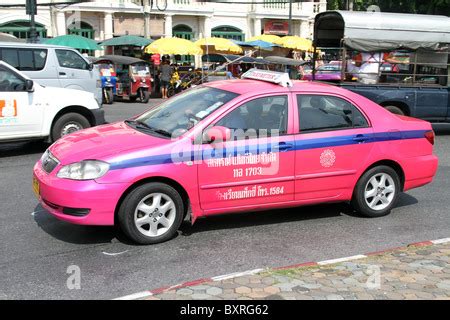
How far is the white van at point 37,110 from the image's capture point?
28.0ft

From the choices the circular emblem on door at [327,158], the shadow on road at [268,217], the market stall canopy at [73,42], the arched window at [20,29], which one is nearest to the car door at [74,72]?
the shadow on road at [268,217]

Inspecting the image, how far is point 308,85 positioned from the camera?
580cm

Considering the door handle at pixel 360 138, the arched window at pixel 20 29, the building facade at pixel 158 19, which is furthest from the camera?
the building facade at pixel 158 19

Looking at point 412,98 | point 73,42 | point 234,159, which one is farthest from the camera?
point 73,42

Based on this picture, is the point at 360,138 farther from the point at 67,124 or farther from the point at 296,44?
the point at 296,44

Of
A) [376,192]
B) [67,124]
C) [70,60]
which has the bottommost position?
[376,192]

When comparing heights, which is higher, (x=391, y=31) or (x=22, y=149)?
(x=391, y=31)

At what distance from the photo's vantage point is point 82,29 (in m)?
34.2

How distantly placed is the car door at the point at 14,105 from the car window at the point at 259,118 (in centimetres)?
491

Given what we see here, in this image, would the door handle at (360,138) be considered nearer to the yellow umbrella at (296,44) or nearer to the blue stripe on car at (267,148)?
Answer: the blue stripe on car at (267,148)

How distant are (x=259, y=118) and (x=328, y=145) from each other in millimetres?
828

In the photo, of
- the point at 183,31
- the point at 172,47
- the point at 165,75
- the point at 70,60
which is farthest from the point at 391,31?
the point at 183,31

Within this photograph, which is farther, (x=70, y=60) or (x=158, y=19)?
(x=158, y=19)

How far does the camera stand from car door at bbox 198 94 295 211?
5012 mm
